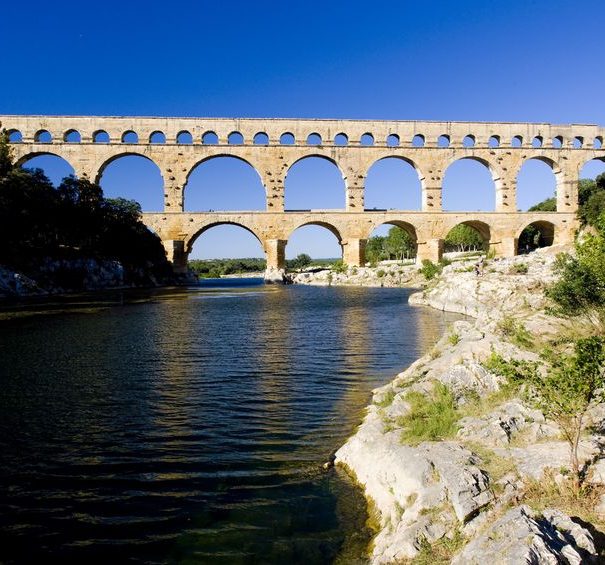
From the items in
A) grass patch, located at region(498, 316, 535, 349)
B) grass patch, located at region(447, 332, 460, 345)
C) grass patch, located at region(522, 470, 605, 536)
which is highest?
grass patch, located at region(498, 316, 535, 349)

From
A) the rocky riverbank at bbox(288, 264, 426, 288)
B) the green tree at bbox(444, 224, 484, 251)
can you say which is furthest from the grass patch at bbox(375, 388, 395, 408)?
the green tree at bbox(444, 224, 484, 251)

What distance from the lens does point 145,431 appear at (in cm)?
626

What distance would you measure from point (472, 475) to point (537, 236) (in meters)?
59.0

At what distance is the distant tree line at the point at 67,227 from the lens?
101ft

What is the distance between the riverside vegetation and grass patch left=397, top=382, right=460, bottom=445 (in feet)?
0.04

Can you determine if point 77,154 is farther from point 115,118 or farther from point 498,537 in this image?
point 498,537

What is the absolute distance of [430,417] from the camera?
17.7 ft

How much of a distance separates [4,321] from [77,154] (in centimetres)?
2911

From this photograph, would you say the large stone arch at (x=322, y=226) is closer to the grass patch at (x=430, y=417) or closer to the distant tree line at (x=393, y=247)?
the distant tree line at (x=393, y=247)

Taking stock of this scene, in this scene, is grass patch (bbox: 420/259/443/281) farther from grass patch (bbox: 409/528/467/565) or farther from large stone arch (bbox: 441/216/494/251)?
grass patch (bbox: 409/528/467/565)

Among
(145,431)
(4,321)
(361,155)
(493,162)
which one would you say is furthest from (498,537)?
(493,162)

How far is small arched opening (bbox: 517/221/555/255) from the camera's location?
47.0 metres

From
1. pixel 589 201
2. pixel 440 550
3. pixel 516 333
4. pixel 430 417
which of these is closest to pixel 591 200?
pixel 589 201

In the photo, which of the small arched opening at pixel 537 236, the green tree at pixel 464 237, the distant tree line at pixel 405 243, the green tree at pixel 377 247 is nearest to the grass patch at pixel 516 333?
the small arched opening at pixel 537 236
